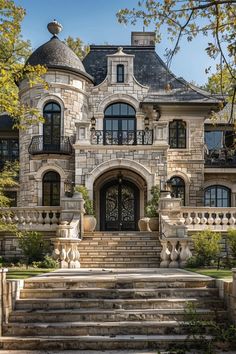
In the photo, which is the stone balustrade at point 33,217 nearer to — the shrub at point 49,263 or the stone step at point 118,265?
the stone step at point 118,265

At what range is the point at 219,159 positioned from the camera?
80.3ft

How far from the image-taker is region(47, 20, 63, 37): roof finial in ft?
79.9

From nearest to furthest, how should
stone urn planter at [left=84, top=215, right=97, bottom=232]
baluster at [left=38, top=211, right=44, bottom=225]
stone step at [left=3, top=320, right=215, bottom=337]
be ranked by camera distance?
stone step at [left=3, top=320, right=215, bottom=337] → baluster at [left=38, top=211, right=44, bottom=225] → stone urn planter at [left=84, top=215, right=97, bottom=232]

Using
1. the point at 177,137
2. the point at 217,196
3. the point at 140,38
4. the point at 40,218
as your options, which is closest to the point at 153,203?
the point at 40,218

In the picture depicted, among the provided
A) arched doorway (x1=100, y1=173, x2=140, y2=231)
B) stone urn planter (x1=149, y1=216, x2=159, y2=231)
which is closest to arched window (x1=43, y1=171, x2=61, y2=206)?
arched doorway (x1=100, y1=173, x2=140, y2=231)

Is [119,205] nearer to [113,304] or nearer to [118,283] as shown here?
[118,283]

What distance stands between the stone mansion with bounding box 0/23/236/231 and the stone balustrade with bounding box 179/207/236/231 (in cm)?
366

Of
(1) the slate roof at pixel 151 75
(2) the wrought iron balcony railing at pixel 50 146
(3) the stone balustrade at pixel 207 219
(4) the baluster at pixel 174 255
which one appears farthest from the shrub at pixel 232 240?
(2) the wrought iron balcony railing at pixel 50 146

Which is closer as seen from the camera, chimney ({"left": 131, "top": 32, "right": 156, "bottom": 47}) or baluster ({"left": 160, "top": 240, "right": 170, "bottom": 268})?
baluster ({"left": 160, "top": 240, "right": 170, "bottom": 268})

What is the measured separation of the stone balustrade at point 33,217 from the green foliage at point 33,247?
1260 mm

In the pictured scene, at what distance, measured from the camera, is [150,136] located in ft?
74.3

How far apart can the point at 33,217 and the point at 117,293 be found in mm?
9315

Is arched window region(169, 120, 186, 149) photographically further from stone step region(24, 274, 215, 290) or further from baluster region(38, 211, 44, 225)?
stone step region(24, 274, 215, 290)

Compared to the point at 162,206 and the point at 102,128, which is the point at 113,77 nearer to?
the point at 102,128
